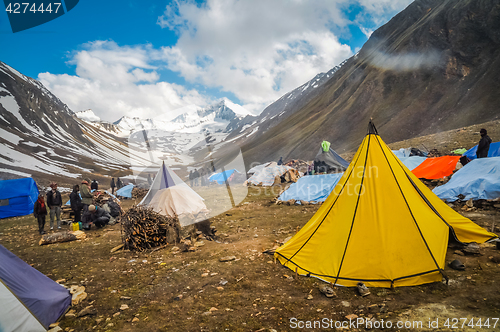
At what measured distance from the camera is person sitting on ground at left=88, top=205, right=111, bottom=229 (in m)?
11.6

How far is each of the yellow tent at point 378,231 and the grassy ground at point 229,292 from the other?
26 centimetres

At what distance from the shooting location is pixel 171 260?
22.7ft

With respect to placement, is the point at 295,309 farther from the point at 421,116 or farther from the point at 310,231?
the point at 421,116

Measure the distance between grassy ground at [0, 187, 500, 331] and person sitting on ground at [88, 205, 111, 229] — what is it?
3.38 meters

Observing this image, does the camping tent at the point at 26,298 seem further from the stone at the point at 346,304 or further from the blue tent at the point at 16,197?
the blue tent at the point at 16,197

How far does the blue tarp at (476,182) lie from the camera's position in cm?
820

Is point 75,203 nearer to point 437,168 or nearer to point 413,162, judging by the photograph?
point 437,168

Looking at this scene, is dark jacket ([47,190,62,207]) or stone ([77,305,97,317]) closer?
stone ([77,305,97,317])

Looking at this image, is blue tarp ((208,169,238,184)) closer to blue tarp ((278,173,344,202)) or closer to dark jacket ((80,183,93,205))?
blue tarp ((278,173,344,202))

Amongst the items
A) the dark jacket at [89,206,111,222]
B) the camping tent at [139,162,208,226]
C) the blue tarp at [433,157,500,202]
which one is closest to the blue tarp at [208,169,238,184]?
the camping tent at [139,162,208,226]

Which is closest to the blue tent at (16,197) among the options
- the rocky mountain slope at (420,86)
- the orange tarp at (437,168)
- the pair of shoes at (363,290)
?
the pair of shoes at (363,290)

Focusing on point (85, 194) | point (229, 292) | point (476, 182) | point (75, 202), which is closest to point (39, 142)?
point (75, 202)

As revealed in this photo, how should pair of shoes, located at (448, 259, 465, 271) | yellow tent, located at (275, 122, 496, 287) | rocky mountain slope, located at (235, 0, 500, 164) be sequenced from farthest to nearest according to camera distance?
rocky mountain slope, located at (235, 0, 500, 164)
pair of shoes, located at (448, 259, 465, 271)
yellow tent, located at (275, 122, 496, 287)

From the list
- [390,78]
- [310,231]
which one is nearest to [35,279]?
[310,231]
